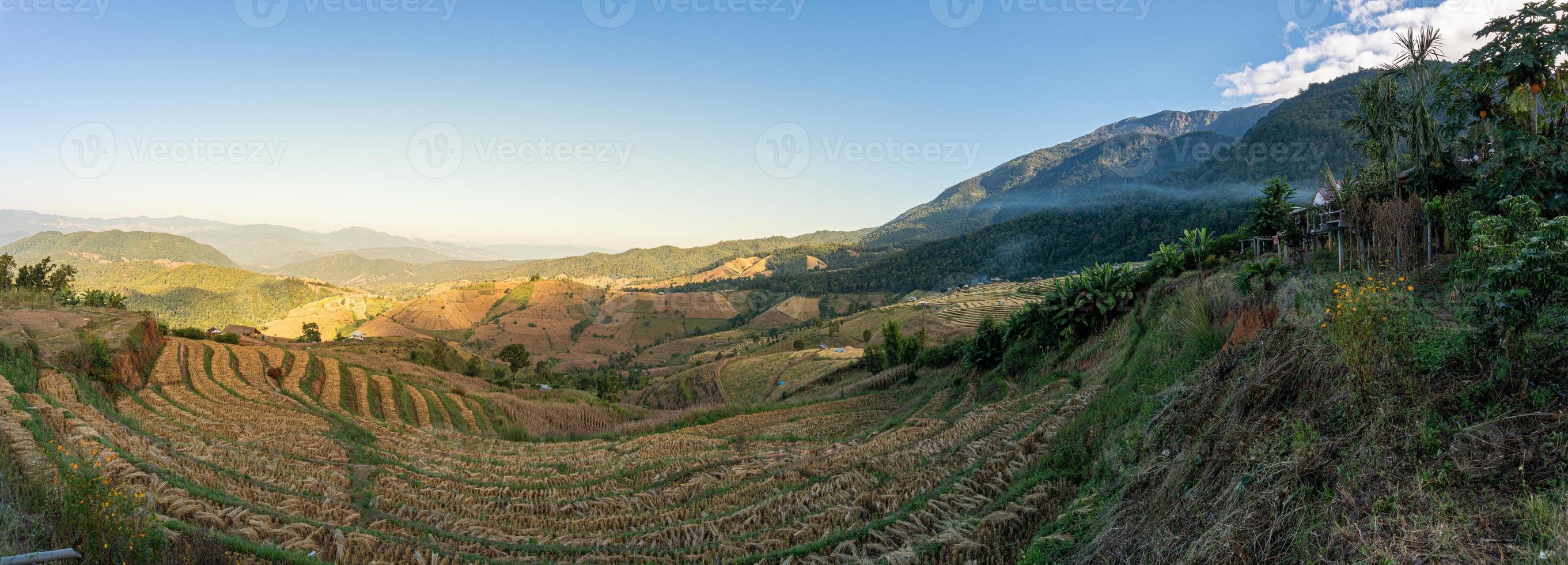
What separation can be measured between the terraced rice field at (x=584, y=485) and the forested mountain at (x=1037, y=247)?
11783 centimetres

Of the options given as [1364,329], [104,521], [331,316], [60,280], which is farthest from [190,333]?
[331,316]

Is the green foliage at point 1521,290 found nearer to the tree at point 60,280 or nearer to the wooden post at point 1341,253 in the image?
the wooden post at point 1341,253

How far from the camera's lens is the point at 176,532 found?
5867 mm

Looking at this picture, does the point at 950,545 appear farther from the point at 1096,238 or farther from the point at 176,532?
the point at 1096,238

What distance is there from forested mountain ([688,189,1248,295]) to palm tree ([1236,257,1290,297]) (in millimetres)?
113810

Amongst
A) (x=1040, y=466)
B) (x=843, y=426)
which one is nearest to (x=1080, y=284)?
(x=843, y=426)

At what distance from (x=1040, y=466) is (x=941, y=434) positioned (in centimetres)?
317

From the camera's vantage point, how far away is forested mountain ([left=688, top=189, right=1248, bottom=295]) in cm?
12744

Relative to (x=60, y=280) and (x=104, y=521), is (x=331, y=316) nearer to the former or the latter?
(x=60, y=280)

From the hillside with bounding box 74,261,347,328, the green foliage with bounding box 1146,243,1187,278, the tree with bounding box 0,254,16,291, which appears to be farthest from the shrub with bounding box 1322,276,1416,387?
the hillside with bounding box 74,261,347,328

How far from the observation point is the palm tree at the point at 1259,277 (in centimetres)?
982

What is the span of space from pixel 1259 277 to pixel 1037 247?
146217 mm

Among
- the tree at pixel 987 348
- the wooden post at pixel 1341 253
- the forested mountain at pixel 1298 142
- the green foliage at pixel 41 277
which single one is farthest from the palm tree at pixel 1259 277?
the forested mountain at pixel 1298 142

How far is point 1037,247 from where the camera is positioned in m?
147
